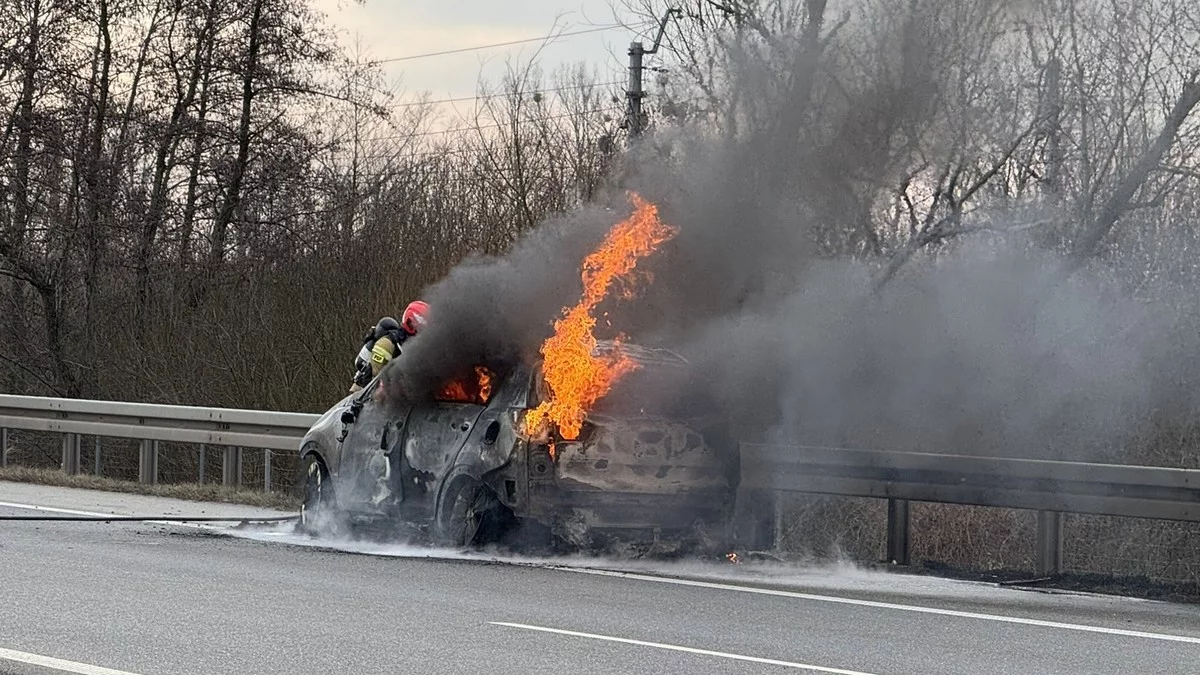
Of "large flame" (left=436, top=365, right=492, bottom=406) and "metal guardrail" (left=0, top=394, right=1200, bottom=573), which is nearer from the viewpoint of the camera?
"metal guardrail" (left=0, top=394, right=1200, bottom=573)

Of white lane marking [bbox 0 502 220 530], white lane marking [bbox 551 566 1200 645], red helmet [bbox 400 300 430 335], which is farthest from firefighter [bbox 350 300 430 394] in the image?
white lane marking [bbox 551 566 1200 645]

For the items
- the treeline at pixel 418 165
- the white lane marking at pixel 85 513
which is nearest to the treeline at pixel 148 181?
the treeline at pixel 418 165

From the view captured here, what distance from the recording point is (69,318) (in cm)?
3278

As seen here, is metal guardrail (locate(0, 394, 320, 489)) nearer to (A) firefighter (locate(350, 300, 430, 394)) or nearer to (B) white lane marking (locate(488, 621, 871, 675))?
(A) firefighter (locate(350, 300, 430, 394))

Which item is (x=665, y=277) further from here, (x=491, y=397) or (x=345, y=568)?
(x=345, y=568)

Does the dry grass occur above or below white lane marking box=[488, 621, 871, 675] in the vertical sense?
above

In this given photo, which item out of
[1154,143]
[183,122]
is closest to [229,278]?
[183,122]

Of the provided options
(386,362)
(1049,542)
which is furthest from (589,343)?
(1049,542)

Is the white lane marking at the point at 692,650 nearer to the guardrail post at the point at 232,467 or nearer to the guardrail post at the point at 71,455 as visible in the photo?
the guardrail post at the point at 232,467

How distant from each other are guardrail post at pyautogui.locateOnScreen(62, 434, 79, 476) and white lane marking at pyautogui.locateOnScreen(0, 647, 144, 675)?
12.9m

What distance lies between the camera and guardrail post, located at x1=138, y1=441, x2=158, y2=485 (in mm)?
19234

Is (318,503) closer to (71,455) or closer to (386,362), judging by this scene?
(386,362)

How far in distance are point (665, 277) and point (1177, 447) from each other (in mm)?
5797

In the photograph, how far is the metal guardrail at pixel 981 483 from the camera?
11.3 metres
